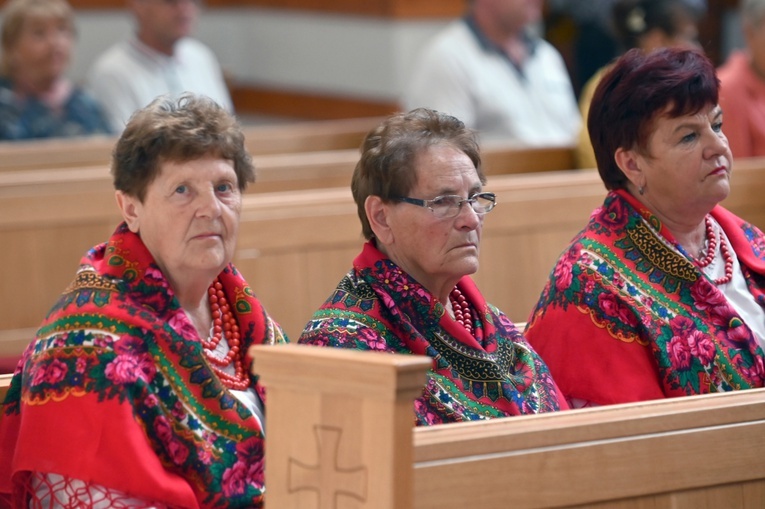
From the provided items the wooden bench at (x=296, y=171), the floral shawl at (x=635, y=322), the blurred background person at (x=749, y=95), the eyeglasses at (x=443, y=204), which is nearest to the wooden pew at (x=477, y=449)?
the floral shawl at (x=635, y=322)

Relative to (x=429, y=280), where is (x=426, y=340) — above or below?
below

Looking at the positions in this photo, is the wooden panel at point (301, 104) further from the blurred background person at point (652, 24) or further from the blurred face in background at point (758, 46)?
the blurred face in background at point (758, 46)

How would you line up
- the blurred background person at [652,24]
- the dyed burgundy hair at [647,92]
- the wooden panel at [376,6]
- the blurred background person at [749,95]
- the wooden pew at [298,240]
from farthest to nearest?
the wooden panel at [376,6]
the blurred background person at [652,24]
the blurred background person at [749,95]
the wooden pew at [298,240]
the dyed burgundy hair at [647,92]

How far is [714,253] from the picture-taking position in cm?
300

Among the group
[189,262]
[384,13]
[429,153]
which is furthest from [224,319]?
[384,13]

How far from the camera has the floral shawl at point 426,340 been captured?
2473mm

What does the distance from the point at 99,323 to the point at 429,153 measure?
0.72 m

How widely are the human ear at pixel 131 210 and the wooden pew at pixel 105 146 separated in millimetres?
2503

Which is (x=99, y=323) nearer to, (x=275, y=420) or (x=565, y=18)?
(x=275, y=420)

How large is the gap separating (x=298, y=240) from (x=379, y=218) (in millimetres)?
1393

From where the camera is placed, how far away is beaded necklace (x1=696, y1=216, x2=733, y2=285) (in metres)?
2.97

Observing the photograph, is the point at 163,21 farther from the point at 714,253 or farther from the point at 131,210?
the point at 131,210

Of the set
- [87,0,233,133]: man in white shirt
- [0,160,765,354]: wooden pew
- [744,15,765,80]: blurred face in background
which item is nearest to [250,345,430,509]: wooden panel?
[0,160,765,354]: wooden pew

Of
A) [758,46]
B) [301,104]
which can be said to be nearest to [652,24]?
[758,46]
